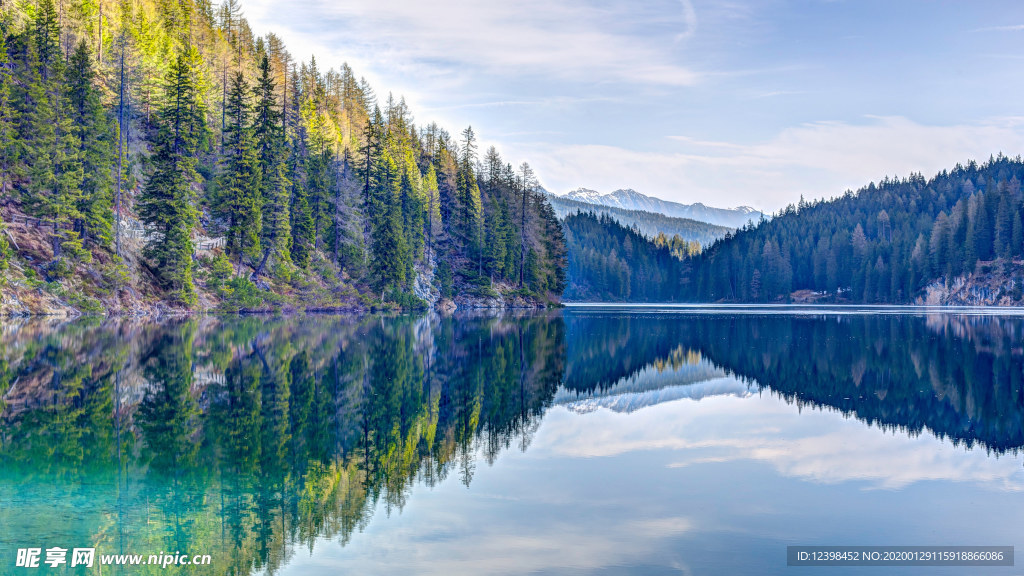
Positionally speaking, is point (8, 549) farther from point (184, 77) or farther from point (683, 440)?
point (184, 77)

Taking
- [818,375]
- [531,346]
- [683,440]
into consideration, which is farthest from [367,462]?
[531,346]

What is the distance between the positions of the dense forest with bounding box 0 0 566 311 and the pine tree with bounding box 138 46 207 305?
0.14 m

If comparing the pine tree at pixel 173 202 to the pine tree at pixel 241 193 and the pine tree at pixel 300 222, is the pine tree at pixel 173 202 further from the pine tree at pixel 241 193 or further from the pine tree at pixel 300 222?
the pine tree at pixel 300 222

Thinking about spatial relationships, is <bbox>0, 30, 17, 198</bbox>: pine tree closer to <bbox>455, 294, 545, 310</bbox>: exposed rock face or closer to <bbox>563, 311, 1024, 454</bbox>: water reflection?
<bbox>563, 311, 1024, 454</bbox>: water reflection

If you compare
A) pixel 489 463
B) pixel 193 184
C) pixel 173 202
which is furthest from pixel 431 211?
pixel 489 463

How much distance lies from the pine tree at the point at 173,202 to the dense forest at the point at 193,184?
145 millimetres

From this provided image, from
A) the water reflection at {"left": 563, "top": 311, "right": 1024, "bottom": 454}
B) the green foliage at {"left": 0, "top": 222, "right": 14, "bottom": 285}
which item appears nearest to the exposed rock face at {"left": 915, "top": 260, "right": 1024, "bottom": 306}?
the water reflection at {"left": 563, "top": 311, "right": 1024, "bottom": 454}

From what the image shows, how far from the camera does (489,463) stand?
45.4 feet

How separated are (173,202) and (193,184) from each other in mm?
11059

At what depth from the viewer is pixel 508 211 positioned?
113 metres

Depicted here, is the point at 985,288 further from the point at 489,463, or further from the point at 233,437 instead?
the point at 233,437

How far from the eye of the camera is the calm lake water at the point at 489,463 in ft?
29.9

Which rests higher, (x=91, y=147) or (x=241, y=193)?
(x=91, y=147)

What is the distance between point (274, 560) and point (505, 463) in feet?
19.0
